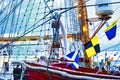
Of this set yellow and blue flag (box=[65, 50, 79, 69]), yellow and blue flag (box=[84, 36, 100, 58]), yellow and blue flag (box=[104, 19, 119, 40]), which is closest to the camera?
yellow and blue flag (box=[104, 19, 119, 40])

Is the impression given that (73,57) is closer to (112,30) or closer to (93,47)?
(93,47)

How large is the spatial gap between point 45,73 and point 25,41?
14794mm

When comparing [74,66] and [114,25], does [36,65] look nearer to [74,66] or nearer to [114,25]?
[74,66]

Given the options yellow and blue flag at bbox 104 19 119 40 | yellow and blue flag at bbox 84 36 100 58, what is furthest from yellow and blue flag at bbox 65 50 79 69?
yellow and blue flag at bbox 104 19 119 40

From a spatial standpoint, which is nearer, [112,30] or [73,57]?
[112,30]

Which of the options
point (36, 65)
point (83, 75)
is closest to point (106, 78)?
point (83, 75)

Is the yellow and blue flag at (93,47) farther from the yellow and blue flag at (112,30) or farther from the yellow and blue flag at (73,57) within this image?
the yellow and blue flag at (73,57)

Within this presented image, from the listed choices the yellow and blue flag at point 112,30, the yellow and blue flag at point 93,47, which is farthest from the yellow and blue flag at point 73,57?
the yellow and blue flag at point 112,30

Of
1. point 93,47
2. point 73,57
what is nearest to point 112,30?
point 93,47

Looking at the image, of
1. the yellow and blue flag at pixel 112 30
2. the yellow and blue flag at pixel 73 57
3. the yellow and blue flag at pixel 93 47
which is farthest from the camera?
the yellow and blue flag at pixel 73 57

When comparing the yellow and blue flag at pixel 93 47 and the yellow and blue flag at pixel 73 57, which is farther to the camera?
the yellow and blue flag at pixel 73 57

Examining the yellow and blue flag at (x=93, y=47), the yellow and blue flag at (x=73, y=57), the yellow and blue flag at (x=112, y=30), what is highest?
the yellow and blue flag at (x=112, y=30)

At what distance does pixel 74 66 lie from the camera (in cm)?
682

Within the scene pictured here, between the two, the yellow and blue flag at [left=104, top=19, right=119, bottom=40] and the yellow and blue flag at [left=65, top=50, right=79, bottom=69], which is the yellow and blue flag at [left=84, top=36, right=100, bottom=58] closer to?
the yellow and blue flag at [left=104, top=19, right=119, bottom=40]
